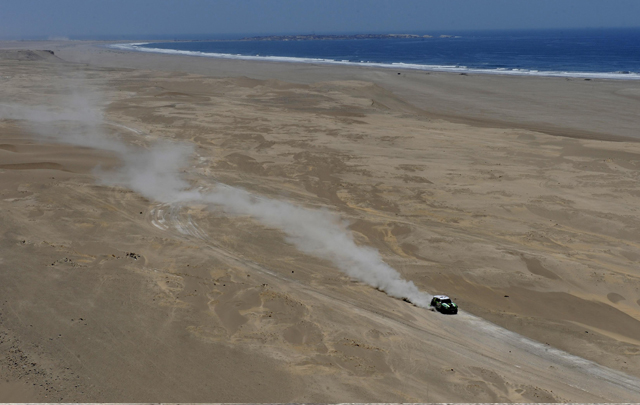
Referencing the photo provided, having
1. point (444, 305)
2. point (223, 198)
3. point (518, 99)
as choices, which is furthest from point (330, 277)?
point (518, 99)

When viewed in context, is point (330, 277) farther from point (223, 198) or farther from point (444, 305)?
point (223, 198)

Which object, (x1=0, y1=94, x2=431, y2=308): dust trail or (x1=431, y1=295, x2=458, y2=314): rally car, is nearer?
(x1=431, y1=295, x2=458, y2=314): rally car

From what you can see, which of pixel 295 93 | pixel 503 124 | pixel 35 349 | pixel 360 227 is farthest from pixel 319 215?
pixel 295 93

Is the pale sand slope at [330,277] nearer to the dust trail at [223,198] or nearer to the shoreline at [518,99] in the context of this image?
the dust trail at [223,198]

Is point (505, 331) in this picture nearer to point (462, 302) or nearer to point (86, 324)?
point (462, 302)

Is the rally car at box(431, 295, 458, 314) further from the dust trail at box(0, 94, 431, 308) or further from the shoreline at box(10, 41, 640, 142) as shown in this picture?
the shoreline at box(10, 41, 640, 142)

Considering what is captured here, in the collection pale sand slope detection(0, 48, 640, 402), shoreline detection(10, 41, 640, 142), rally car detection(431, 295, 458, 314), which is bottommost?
rally car detection(431, 295, 458, 314)

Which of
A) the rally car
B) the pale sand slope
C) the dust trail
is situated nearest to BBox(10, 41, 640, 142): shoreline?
the pale sand slope
